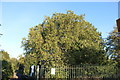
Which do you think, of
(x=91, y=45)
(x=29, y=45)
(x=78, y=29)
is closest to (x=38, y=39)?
(x=29, y=45)

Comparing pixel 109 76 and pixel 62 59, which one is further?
pixel 62 59

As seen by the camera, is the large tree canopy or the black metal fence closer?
the black metal fence

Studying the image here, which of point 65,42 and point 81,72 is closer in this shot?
point 81,72

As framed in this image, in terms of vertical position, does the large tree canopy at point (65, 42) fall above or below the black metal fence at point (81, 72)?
A: above

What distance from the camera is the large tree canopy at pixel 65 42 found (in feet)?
62.6

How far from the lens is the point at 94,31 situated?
21.1 m

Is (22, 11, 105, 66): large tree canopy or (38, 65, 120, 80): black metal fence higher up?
(22, 11, 105, 66): large tree canopy

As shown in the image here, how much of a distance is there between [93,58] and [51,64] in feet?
17.2

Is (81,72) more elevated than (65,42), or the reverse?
(65,42)

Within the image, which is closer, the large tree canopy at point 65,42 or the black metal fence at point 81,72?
the black metal fence at point 81,72

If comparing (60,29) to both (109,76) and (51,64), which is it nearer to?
(51,64)

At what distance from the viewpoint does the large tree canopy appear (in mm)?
19078

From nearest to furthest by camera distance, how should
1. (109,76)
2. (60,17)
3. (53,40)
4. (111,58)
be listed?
(109,76) < (111,58) < (53,40) < (60,17)

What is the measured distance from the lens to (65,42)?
19.5 m
